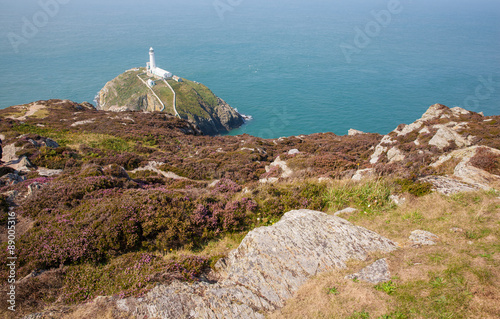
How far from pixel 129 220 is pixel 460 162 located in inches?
655

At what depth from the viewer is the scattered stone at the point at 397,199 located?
1222 cm

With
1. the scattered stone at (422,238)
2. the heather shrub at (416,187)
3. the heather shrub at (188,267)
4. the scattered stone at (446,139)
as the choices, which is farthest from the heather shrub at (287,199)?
the scattered stone at (446,139)

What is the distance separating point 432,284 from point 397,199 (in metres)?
6.16

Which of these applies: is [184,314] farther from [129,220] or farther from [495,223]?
[495,223]

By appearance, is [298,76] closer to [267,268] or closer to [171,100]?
[171,100]

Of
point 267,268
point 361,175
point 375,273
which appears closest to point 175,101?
point 361,175

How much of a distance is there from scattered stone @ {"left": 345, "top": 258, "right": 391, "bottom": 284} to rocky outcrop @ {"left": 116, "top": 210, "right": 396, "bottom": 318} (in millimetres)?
693

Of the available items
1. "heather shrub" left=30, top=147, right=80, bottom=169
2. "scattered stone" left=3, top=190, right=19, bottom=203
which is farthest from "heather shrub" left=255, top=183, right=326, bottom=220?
"heather shrub" left=30, top=147, right=80, bottom=169

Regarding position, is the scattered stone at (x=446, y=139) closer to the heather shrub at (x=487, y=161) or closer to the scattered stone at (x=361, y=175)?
the heather shrub at (x=487, y=161)

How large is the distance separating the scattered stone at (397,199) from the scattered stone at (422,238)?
2685 mm

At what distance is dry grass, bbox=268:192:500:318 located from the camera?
6.23 metres

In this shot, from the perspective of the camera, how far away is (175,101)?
101 metres

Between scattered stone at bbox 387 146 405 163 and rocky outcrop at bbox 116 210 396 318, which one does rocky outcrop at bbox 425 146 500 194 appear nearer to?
rocky outcrop at bbox 116 210 396 318

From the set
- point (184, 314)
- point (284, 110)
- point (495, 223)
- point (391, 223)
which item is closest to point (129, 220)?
point (184, 314)
